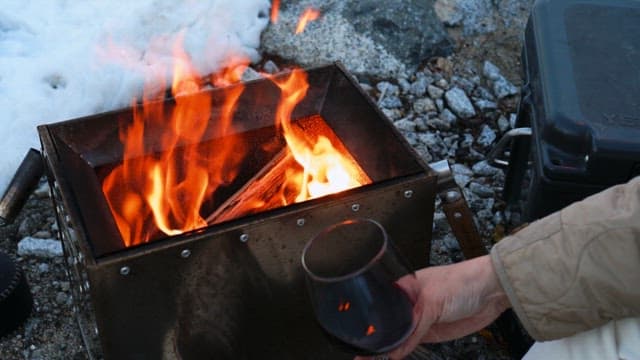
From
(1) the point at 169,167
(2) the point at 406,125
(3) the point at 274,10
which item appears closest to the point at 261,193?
(1) the point at 169,167

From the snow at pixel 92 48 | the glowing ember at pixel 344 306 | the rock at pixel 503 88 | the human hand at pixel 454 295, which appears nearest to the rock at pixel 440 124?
the rock at pixel 503 88

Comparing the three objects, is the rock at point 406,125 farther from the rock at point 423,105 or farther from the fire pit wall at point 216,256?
the fire pit wall at point 216,256

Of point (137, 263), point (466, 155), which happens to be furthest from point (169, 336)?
point (466, 155)

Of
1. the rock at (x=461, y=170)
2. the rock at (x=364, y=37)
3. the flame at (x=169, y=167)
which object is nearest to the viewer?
the flame at (x=169, y=167)

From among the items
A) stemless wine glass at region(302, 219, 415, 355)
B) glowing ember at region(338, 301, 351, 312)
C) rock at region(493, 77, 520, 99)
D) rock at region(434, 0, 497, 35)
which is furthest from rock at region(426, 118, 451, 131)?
Result: glowing ember at region(338, 301, 351, 312)

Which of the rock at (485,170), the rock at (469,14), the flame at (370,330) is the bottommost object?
the rock at (485,170)

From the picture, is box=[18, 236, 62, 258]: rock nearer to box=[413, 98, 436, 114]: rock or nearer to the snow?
the snow

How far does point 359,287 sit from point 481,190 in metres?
2.01

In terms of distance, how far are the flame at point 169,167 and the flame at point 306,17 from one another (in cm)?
152

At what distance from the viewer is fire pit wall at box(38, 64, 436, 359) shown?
2.13 meters

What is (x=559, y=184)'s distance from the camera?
2500mm

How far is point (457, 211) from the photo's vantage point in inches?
104

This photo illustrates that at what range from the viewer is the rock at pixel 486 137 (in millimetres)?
3773

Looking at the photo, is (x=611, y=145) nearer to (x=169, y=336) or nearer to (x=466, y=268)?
(x=466, y=268)
